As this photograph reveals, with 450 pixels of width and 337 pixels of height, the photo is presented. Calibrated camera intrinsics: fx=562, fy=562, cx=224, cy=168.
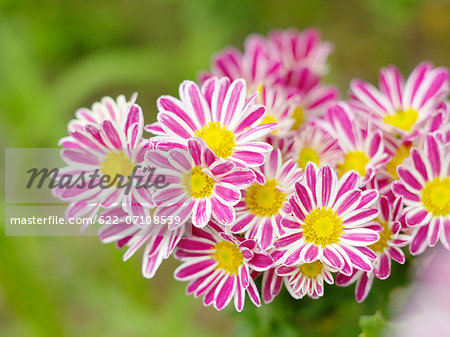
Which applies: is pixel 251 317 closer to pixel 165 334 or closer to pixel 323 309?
pixel 323 309

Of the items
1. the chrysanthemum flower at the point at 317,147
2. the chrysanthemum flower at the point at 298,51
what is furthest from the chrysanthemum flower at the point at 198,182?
the chrysanthemum flower at the point at 298,51

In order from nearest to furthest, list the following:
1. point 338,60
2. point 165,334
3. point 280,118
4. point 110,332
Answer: point 280,118, point 165,334, point 110,332, point 338,60

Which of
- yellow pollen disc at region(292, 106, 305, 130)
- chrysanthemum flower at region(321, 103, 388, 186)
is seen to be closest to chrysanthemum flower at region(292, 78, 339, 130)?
yellow pollen disc at region(292, 106, 305, 130)

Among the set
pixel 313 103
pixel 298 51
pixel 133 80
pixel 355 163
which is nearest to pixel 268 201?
pixel 355 163

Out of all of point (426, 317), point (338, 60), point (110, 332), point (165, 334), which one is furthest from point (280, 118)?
point (338, 60)

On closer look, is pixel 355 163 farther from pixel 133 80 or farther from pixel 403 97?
pixel 133 80
